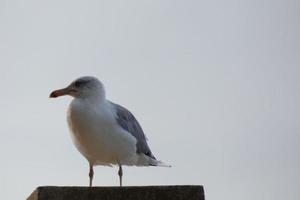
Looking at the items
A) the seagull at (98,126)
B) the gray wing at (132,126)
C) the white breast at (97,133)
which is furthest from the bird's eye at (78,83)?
the gray wing at (132,126)

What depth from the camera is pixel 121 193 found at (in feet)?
15.9

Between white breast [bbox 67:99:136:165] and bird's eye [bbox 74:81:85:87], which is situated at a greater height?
bird's eye [bbox 74:81:85:87]

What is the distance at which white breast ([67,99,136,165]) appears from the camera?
7.92 m

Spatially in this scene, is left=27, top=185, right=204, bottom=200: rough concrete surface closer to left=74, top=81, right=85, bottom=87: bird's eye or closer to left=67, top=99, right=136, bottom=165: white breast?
left=67, top=99, right=136, bottom=165: white breast

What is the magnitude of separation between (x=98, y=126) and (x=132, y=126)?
3.06 feet

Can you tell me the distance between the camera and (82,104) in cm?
815

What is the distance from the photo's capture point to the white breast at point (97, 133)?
26.0 ft

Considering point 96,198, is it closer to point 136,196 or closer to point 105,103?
point 136,196

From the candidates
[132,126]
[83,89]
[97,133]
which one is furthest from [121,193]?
[132,126]

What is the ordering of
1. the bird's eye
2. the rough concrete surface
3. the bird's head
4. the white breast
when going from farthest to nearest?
the bird's eye < the bird's head < the white breast < the rough concrete surface

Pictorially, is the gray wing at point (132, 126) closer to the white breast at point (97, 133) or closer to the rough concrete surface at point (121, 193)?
the white breast at point (97, 133)

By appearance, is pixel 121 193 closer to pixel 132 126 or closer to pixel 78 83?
pixel 78 83

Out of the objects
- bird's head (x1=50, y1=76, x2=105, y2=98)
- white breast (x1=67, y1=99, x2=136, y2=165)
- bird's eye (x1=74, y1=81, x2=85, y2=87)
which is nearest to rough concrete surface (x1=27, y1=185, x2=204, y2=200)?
white breast (x1=67, y1=99, x2=136, y2=165)

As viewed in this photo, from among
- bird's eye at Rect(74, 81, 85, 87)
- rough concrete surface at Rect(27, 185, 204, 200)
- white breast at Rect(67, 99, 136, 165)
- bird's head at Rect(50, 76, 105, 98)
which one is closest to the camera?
rough concrete surface at Rect(27, 185, 204, 200)
